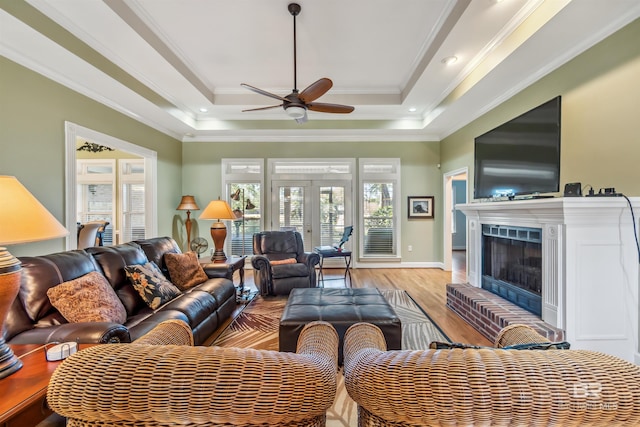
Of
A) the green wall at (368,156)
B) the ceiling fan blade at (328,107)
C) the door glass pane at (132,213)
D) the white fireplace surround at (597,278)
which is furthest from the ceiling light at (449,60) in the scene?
the door glass pane at (132,213)

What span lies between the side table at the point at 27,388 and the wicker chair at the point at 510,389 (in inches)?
52.2

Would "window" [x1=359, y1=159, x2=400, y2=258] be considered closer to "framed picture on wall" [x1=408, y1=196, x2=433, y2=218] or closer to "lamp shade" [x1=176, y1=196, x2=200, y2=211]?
"framed picture on wall" [x1=408, y1=196, x2=433, y2=218]

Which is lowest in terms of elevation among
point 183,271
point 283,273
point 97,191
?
point 283,273

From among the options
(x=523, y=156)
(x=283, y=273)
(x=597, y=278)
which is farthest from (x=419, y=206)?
(x=597, y=278)

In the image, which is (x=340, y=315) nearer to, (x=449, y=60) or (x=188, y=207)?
(x=449, y=60)

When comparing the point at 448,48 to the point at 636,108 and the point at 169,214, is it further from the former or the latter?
the point at 169,214

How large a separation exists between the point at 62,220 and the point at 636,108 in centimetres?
560

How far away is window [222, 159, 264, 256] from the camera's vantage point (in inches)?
245

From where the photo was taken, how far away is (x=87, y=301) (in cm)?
201

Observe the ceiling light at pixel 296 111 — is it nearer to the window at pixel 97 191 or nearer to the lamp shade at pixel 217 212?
the lamp shade at pixel 217 212

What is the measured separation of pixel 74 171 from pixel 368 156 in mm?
4908

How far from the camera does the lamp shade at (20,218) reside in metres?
1.25

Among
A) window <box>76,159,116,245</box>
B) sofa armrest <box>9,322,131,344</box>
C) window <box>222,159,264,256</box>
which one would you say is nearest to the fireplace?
sofa armrest <box>9,322,131,344</box>

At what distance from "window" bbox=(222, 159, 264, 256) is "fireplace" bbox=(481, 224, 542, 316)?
14.2ft
